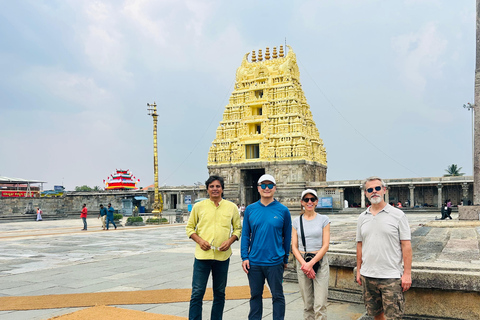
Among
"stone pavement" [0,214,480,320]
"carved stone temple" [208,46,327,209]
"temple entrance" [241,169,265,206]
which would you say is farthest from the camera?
"temple entrance" [241,169,265,206]

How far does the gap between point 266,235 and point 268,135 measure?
4113 centimetres

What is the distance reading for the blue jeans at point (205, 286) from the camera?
4.68 meters

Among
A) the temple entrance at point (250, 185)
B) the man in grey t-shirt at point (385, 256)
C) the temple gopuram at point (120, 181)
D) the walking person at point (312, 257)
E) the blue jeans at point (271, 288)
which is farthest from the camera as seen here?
the temple gopuram at point (120, 181)

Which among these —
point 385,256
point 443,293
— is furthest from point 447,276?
point 385,256

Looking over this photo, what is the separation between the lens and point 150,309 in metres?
5.78

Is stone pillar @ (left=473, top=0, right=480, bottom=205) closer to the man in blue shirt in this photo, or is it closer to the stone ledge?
the stone ledge

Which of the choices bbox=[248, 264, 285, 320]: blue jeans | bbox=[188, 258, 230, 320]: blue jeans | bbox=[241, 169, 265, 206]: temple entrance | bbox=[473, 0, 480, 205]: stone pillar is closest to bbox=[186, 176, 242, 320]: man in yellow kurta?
bbox=[188, 258, 230, 320]: blue jeans

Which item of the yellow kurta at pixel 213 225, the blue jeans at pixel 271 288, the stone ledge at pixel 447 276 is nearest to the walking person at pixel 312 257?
the blue jeans at pixel 271 288

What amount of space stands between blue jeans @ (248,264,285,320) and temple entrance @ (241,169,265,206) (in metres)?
41.6

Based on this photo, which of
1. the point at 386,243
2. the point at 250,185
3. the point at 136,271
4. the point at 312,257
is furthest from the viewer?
the point at 250,185

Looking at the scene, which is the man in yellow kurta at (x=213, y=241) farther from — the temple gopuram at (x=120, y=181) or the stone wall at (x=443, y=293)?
the temple gopuram at (x=120, y=181)

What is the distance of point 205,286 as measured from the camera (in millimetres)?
4762

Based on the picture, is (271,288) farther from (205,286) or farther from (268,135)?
(268,135)

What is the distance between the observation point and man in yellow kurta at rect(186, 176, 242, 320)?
4711mm
